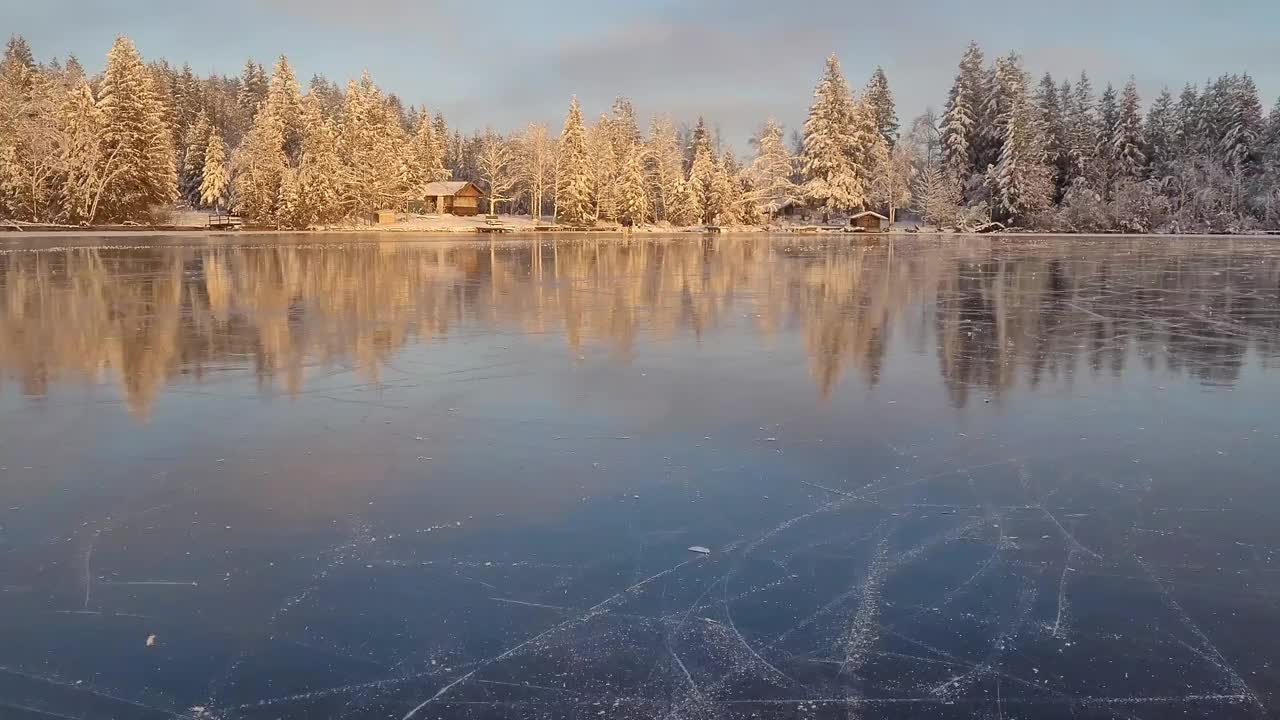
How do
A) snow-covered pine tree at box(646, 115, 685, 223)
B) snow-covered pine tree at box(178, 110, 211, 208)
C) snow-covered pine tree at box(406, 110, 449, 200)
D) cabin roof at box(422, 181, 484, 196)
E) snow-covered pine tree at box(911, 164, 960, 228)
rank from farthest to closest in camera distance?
cabin roof at box(422, 181, 484, 196) < snow-covered pine tree at box(646, 115, 685, 223) < snow-covered pine tree at box(406, 110, 449, 200) < snow-covered pine tree at box(178, 110, 211, 208) < snow-covered pine tree at box(911, 164, 960, 228)

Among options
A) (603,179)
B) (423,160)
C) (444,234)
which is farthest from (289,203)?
(423,160)

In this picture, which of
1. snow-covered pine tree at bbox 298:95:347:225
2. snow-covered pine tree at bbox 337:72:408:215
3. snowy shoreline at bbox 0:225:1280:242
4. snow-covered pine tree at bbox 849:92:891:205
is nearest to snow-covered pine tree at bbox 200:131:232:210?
snow-covered pine tree at bbox 337:72:408:215

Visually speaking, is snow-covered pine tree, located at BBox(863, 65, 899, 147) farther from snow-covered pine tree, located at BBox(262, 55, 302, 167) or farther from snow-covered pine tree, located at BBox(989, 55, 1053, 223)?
snow-covered pine tree, located at BBox(262, 55, 302, 167)

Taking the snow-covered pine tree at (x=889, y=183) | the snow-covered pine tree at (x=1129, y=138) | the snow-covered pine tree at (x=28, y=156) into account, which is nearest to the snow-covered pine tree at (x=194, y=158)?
the snow-covered pine tree at (x=28, y=156)

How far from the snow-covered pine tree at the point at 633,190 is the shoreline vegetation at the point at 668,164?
8.5 inches

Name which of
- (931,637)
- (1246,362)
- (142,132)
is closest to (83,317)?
(931,637)

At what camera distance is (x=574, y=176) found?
87.1 metres

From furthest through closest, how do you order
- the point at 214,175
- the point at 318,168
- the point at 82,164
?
the point at 214,175, the point at 318,168, the point at 82,164

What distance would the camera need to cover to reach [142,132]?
63.3 m

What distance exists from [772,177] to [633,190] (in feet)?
46.3

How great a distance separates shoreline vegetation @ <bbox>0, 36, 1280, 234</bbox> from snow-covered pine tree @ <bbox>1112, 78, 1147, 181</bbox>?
16 centimetres

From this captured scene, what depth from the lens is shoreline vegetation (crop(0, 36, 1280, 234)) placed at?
61906 mm

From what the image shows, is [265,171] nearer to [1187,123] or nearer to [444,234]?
[444,234]

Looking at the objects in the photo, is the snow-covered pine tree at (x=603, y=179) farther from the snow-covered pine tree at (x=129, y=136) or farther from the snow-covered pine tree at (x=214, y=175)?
the snow-covered pine tree at (x=129, y=136)
